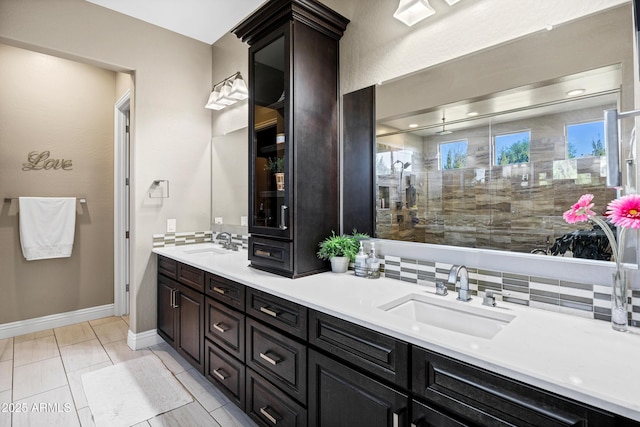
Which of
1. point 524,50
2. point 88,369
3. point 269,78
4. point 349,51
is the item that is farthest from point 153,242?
point 524,50

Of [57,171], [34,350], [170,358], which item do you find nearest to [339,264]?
[170,358]

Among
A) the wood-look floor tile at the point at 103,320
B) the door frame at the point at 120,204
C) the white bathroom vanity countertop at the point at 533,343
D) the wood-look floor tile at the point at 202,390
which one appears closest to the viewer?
the white bathroom vanity countertop at the point at 533,343

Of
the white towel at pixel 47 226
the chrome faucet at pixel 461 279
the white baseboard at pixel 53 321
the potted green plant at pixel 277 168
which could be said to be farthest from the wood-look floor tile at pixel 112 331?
the chrome faucet at pixel 461 279

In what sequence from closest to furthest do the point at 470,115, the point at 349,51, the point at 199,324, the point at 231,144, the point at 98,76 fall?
the point at 470,115 → the point at 349,51 → the point at 199,324 → the point at 231,144 → the point at 98,76

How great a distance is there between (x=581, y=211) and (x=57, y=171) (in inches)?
167

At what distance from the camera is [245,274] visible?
1942 millimetres

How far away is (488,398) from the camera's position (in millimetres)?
898

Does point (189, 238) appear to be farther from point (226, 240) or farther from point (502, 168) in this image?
point (502, 168)

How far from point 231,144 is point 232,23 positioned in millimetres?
1068

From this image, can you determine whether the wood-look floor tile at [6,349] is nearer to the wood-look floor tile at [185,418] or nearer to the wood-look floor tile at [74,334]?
the wood-look floor tile at [74,334]

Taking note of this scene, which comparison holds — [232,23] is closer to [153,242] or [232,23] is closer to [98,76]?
[98,76]

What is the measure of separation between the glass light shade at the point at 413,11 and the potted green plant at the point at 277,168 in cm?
100

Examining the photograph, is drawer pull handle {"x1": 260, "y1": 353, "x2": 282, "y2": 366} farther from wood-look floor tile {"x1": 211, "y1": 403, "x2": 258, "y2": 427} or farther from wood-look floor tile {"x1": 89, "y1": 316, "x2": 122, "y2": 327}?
wood-look floor tile {"x1": 89, "y1": 316, "x2": 122, "y2": 327}

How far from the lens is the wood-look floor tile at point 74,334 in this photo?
3.02 meters
